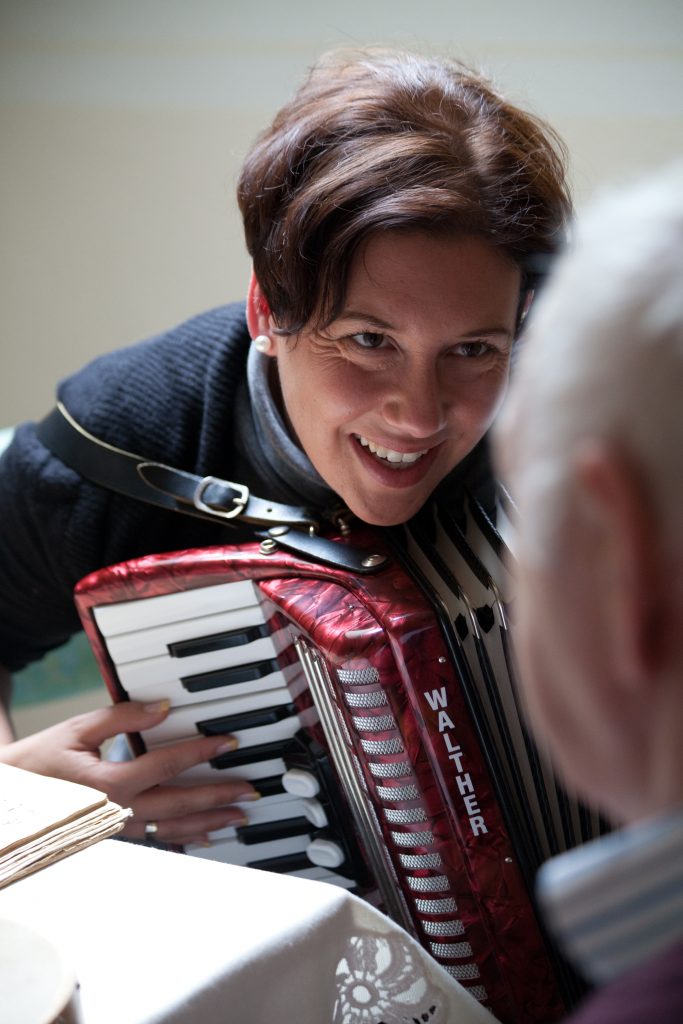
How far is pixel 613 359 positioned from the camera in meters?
0.38

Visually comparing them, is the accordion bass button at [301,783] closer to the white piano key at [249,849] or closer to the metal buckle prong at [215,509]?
the white piano key at [249,849]

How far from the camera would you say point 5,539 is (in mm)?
1342

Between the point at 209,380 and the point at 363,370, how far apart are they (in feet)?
1.04

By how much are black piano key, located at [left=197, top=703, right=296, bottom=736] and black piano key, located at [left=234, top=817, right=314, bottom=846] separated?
109 millimetres

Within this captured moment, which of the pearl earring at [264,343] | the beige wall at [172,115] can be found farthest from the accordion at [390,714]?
the beige wall at [172,115]

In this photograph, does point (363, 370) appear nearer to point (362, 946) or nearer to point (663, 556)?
point (362, 946)

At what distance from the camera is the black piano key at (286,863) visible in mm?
1180

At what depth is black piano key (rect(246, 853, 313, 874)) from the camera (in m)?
1.18

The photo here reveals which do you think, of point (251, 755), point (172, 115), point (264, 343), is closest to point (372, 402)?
point (264, 343)

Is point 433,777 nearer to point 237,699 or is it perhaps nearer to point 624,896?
point 237,699

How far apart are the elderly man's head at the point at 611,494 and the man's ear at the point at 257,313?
73cm

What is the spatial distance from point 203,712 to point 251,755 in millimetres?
68

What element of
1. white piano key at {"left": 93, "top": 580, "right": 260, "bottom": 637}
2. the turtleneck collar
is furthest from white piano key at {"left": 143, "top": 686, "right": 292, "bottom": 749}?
the turtleneck collar

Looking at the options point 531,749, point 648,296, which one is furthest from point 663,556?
point 531,749
